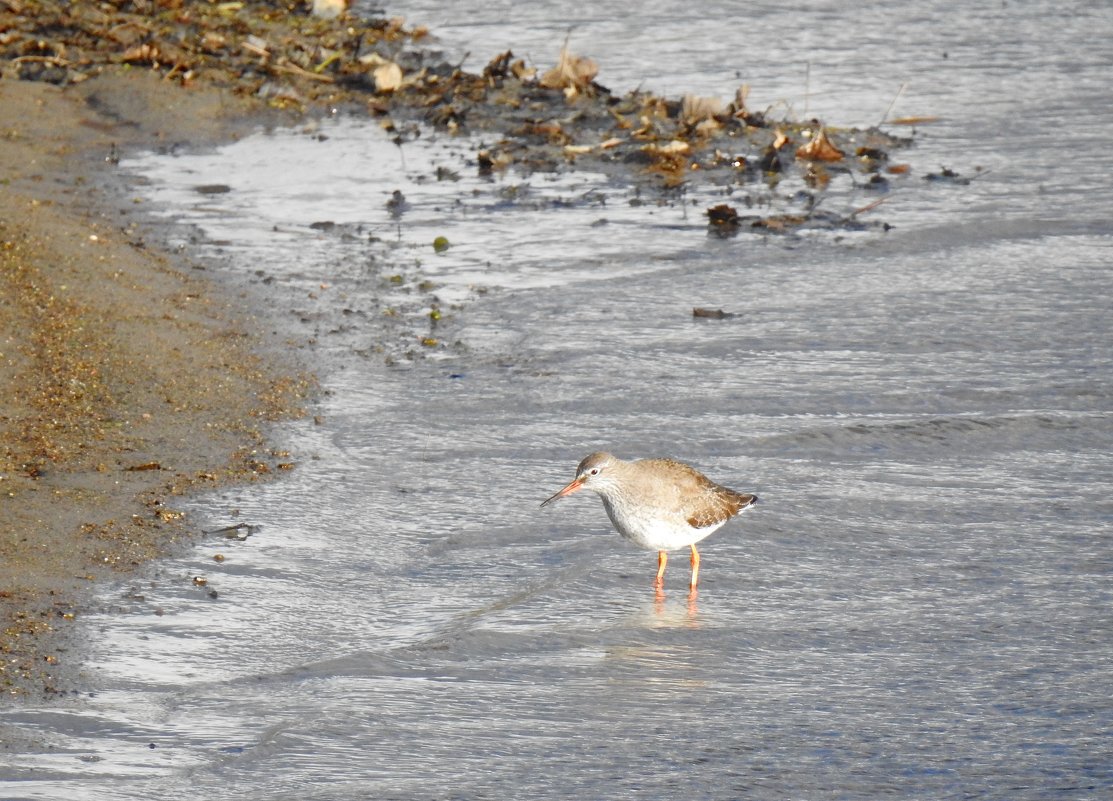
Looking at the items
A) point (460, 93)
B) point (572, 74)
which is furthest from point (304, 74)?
point (572, 74)

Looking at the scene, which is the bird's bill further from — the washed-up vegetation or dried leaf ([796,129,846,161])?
dried leaf ([796,129,846,161])

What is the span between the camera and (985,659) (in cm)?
596

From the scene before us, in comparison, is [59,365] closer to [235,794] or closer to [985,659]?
[235,794]

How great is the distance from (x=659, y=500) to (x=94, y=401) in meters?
3.12

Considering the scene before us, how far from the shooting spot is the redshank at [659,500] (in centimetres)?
674

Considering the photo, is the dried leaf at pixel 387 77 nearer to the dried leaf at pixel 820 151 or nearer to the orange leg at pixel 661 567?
the dried leaf at pixel 820 151

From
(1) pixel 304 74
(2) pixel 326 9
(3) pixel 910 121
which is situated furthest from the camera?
(2) pixel 326 9

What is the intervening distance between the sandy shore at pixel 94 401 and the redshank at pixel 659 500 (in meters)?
1.76

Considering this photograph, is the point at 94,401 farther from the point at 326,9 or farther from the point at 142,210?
the point at 326,9

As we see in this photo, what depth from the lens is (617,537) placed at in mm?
7535

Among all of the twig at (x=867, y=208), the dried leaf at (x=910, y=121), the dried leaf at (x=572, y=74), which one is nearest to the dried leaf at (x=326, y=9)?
the dried leaf at (x=572, y=74)

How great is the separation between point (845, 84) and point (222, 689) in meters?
12.1

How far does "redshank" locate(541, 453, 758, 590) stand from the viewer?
6.74 metres

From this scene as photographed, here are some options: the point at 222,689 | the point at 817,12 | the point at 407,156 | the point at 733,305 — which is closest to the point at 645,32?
the point at 817,12
